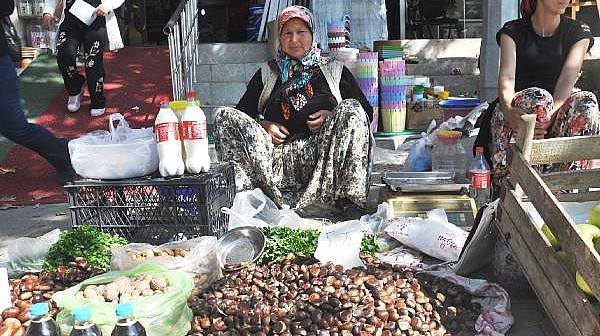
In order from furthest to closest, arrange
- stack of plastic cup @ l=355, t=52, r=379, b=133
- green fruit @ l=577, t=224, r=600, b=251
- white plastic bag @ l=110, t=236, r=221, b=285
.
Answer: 1. stack of plastic cup @ l=355, t=52, r=379, b=133
2. white plastic bag @ l=110, t=236, r=221, b=285
3. green fruit @ l=577, t=224, r=600, b=251

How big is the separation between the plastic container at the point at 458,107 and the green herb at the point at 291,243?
2.74 metres

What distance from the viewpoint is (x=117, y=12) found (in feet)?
37.1

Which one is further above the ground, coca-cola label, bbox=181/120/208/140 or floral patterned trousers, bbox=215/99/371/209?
coca-cola label, bbox=181/120/208/140

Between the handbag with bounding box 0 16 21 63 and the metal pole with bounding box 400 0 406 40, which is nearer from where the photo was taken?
the handbag with bounding box 0 16 21 63

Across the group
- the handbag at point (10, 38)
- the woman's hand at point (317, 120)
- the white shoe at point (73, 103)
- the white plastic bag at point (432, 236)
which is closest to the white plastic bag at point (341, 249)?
the white plastic bag at point (432, 236)

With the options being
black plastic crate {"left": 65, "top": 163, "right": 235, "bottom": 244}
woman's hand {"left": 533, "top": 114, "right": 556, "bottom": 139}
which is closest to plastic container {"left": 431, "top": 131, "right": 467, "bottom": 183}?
woman's hand {"left": 533, "top": 114, "right": 556, "bottom": 139}

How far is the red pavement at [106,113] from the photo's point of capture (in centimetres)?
598

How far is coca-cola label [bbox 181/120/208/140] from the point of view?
12.0 ft

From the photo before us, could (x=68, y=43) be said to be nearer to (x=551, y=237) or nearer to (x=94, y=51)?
(x=94, y=51)

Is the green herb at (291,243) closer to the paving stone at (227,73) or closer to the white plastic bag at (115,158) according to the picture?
the white plastic bag at (115,158)

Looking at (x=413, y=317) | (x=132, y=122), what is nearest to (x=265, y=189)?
(x=413, y=317)

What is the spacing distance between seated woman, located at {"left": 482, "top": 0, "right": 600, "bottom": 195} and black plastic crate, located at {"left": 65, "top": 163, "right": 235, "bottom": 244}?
196 centimetres

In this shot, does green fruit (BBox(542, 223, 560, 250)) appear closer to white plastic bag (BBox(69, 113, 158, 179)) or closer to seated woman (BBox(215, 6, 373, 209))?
seated woman (BBox(215, 6, 373, 209))

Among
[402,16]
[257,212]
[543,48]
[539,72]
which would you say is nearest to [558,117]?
[539,72]
